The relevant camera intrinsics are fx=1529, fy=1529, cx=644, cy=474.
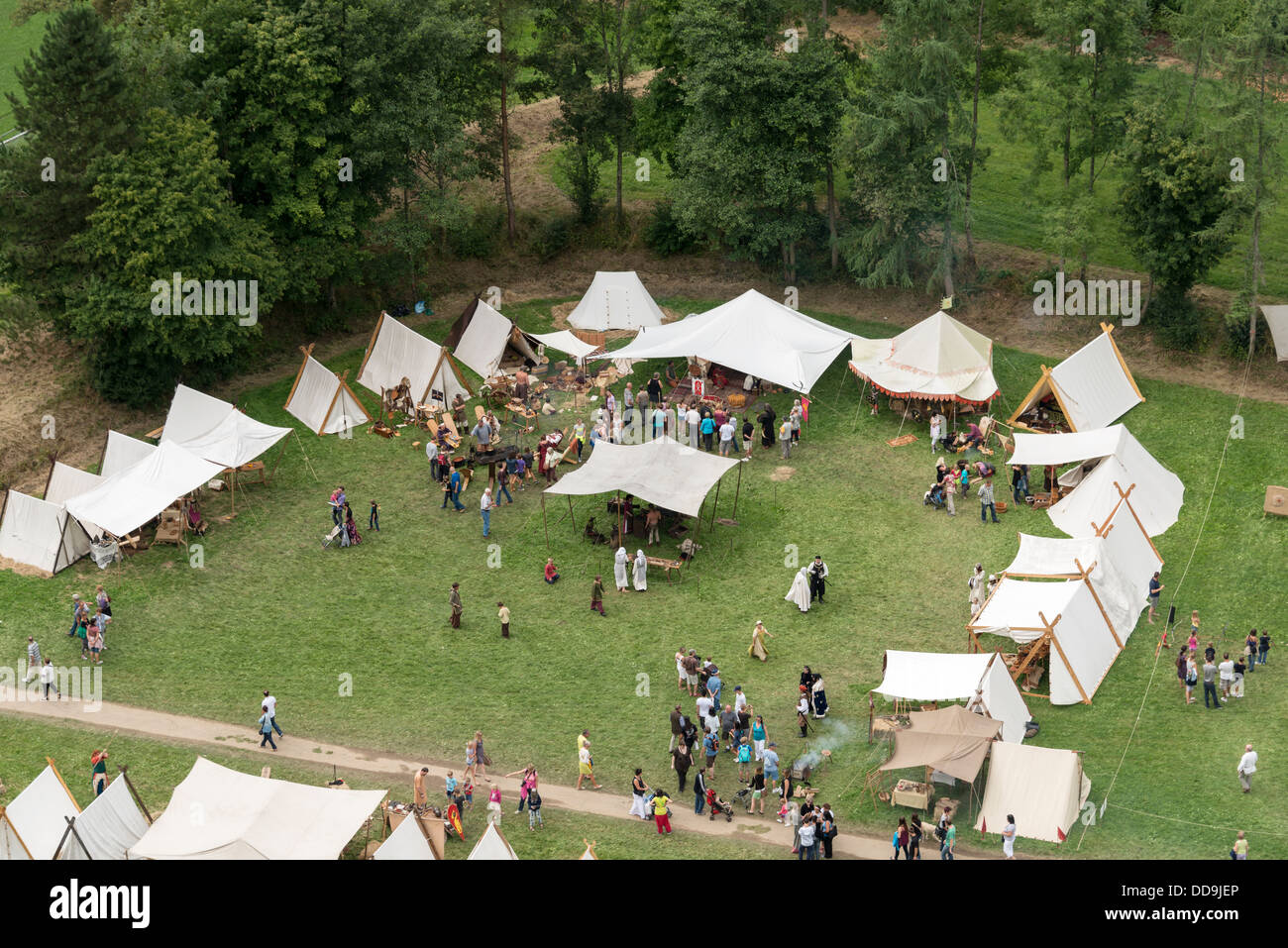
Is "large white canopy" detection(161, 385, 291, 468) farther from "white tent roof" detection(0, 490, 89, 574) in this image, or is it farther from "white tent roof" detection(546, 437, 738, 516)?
"white tent roof" detection(546, 437, 738, 516)

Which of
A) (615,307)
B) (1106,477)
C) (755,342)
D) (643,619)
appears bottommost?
(643,619)

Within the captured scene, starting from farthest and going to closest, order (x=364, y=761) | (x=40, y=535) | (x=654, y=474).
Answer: (x=40, y=535) < (x=654, y=474) < (x=364, y=761)

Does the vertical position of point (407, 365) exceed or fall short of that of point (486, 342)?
it falls short

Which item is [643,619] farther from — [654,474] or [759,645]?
[654,474]

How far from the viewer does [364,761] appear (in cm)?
3062

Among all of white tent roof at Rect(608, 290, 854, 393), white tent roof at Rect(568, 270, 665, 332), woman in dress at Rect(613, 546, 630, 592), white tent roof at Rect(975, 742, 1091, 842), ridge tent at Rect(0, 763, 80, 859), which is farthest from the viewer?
white tent roof at Rect(568, 270, 665, 332)

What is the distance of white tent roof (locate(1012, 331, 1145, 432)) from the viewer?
41.6 metres

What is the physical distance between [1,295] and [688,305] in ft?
68.6

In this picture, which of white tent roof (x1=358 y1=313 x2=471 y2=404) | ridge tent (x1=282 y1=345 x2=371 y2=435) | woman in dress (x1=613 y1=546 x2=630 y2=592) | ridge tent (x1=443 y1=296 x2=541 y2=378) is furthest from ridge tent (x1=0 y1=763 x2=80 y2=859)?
ridge tent (x1=443 y1=296 x2=541 y2=378)

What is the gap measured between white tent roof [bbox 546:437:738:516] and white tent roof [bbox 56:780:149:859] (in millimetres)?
12512

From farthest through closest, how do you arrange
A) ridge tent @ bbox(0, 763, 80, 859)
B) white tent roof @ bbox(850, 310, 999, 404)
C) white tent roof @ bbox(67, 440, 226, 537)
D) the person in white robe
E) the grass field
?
white tent roof @ bbox(850, 310, 999, 404), white tent roof @ bbox(67, 440, 226, 537), the person in white robe, the grass field, ridge tent @ bbox(0, 763, 80, 859)

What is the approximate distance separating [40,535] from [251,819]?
1399 centimetres

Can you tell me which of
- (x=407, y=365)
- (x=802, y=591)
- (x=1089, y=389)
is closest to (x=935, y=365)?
(x=1089, y=389)

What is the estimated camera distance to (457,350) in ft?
154
